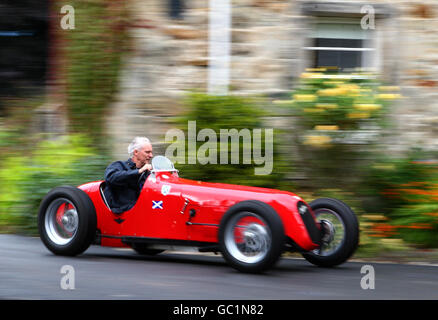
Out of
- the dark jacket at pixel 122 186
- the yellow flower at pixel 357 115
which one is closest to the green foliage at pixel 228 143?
the yellow flower at pixel 357 115

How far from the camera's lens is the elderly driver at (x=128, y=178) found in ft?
23.2

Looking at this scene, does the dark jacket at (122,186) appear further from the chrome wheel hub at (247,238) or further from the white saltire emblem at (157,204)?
the chrome wheel hub at (247,238)

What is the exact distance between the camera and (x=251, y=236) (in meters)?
6.26

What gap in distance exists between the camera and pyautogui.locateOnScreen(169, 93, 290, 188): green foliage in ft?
30.4

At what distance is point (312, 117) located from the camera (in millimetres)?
9148

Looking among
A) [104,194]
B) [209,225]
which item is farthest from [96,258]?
[209,225]

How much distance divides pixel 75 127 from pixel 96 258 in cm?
386
